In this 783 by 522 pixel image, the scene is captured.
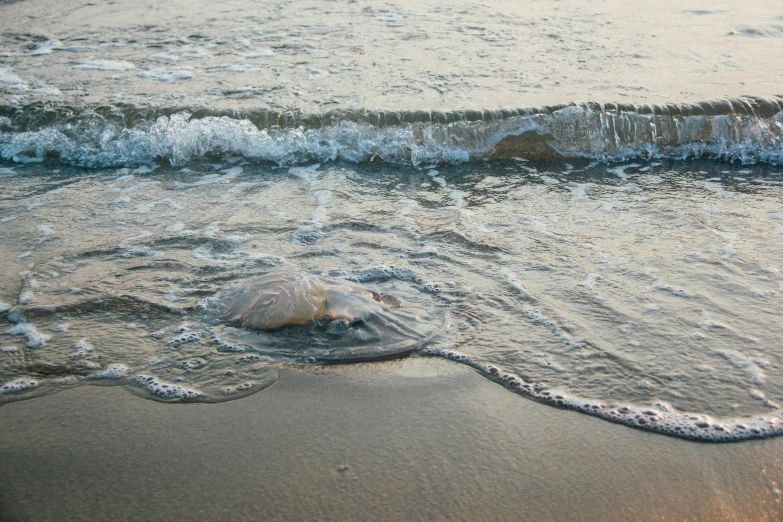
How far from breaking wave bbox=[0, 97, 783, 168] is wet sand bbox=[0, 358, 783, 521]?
12.6ft

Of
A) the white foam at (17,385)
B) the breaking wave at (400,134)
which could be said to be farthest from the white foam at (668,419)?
the breaking wave at (400,134)

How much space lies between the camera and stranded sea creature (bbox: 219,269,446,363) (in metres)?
3.24

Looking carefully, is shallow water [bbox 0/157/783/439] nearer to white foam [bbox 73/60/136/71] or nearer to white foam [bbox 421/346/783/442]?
white foam [bbox 421/346/783/442]

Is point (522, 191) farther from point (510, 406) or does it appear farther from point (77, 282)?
point (77, 282)

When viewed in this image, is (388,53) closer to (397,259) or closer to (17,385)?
(397,259)

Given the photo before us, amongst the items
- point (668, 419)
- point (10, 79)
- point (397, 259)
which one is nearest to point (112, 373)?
point (397, 259)

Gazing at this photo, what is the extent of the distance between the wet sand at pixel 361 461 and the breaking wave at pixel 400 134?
3.85m

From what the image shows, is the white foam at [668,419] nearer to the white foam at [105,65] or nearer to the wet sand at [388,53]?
the wet sand at [388,53]

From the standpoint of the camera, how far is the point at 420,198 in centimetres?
548

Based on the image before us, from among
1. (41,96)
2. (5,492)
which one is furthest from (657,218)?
(41,96)

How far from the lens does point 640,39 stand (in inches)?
360

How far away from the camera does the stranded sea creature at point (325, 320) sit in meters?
3.24

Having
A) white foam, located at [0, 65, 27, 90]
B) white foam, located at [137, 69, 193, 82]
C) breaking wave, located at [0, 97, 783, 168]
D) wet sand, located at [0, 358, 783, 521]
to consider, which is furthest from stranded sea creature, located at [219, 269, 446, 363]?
white foam, located at [0, 65, 27, 90]

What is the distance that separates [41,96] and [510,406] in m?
6.60
